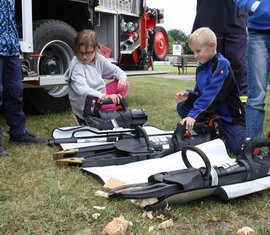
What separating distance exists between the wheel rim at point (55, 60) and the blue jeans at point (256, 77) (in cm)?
224

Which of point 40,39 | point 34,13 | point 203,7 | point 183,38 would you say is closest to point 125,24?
point 34,13

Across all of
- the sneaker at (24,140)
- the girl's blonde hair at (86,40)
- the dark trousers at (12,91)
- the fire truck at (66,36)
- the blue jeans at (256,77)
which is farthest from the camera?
the fire truck at (66,36)

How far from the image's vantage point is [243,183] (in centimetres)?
209

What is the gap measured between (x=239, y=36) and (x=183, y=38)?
80.3 m

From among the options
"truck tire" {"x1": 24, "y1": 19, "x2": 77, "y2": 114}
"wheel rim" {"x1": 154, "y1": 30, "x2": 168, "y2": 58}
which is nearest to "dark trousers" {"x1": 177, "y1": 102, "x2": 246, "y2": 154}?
"truck tire" {"x1": 24, "y1": 19, "x2": 77, "y2": 114}

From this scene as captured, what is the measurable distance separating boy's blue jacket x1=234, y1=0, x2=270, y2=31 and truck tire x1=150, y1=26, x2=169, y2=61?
3788mm

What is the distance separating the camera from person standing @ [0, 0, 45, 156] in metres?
2.95

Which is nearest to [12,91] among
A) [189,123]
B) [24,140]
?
[24,140]

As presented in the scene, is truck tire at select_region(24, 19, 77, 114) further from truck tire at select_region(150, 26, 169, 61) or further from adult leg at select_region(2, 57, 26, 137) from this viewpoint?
truck tire at select_region(150, 26, 169, 61)

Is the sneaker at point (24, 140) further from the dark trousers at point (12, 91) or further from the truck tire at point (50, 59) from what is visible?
the truck tire at point (50, 59)

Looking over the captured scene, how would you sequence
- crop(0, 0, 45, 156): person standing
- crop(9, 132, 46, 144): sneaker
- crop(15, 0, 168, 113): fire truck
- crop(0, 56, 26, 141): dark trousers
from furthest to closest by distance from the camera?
crop(15, 0, 168, 113): fire truck
crop(9, 132, 46, 144): sneaker
crop(0, 56, 26, 141): dark trousers
crop(0, 0, 45, 156): person standing

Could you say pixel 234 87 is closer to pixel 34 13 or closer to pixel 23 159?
pixel 23 159

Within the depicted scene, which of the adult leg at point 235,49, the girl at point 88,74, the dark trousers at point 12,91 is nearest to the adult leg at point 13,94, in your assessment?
the dark trousers at point 12,91

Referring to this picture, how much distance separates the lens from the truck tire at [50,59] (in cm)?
427
